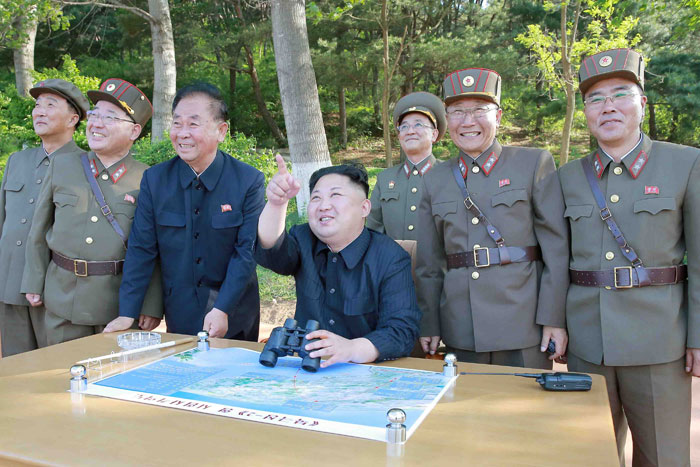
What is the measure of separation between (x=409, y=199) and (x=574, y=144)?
22.3m

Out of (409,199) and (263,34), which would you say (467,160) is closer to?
(409,199)

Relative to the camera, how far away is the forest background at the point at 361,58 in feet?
44.6

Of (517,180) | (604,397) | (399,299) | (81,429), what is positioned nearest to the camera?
(81,429)

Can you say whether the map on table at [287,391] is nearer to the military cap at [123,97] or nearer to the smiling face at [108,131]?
the smiling face at [108,131]

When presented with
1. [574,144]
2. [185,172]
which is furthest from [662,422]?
[574,144]

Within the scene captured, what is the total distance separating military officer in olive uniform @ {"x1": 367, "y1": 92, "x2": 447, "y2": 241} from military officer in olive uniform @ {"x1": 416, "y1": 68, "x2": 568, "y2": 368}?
4.61ft

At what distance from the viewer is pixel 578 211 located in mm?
2777

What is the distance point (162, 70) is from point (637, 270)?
1282 cm

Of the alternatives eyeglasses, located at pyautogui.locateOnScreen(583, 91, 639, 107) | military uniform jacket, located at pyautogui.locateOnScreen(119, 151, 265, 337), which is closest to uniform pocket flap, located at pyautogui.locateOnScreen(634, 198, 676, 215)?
eyeglasses, located at pyautogui.locateOnScreen(583, 91, 639, 107)

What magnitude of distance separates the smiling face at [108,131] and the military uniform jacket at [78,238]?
110 mm

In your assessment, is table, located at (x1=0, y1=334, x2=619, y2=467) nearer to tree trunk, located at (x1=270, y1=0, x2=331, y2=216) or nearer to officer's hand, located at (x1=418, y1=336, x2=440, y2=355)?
officer's hand, located at (x1=418, y1=336, x2=440, y2=355)

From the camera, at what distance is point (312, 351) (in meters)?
2.17

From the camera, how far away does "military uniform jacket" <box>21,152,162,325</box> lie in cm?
335

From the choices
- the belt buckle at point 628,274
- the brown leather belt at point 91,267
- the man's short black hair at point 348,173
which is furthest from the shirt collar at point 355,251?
the brown leather belt at point 91,267
